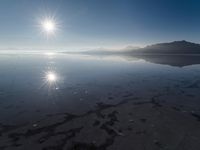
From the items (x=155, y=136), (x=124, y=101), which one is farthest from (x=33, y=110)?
(x=155, y=136)

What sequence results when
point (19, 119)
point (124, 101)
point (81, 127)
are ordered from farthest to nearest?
point (124, 101) → point (19, 119) → point (81, 127)

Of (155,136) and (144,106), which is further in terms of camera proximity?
(144,106)

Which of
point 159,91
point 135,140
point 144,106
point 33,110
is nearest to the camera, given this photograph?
point 135,140

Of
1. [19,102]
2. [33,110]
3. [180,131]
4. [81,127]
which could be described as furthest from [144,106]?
[19,102]

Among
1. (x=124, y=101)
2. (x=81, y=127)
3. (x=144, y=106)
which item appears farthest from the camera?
(x=124, y=101)

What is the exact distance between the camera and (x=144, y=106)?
30.6 feet

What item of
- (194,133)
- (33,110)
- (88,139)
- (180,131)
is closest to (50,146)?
(88,139)

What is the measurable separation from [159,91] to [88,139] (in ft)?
29.6

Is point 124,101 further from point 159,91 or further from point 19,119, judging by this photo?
point 19,119

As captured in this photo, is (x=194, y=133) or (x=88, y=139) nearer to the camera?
(x=88, y=139)

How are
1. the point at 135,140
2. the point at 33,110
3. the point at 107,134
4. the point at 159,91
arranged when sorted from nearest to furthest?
the point at 135,140
the point at 107,134
the point at 33,110
the point at 159,91

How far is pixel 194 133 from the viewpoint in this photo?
6246 millimetres

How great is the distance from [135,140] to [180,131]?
235 centimetres

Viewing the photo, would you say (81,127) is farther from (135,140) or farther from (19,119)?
(19,119)
